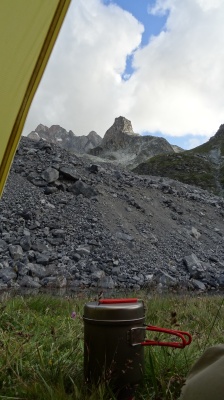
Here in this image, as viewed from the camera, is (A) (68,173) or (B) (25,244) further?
(A) (68,173)

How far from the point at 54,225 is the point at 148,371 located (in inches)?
430

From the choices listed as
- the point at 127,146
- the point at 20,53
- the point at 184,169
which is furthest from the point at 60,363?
the point at 127,146

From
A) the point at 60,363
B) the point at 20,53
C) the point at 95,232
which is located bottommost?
the point at 60,363

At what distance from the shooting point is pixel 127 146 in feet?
499

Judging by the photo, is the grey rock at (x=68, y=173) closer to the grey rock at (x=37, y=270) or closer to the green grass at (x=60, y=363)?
the grey rock at (x=37, y=270)

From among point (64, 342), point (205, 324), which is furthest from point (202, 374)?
point (205, 324)

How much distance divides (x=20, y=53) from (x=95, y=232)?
1144 centimetres

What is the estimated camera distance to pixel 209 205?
22.4 m

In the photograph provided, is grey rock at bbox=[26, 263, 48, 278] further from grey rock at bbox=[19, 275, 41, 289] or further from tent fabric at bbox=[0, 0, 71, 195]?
tent fabric at bbox=[0, 0, 71, 195]

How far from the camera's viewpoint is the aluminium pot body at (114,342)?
2389mm

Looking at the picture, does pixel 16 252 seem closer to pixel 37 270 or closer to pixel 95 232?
pixel 37 270

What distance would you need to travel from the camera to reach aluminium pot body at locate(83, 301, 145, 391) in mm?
2389

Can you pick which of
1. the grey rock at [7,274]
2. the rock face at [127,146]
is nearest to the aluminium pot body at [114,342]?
the grey rock at [7,274]

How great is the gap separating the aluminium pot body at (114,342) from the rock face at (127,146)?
13778cm
